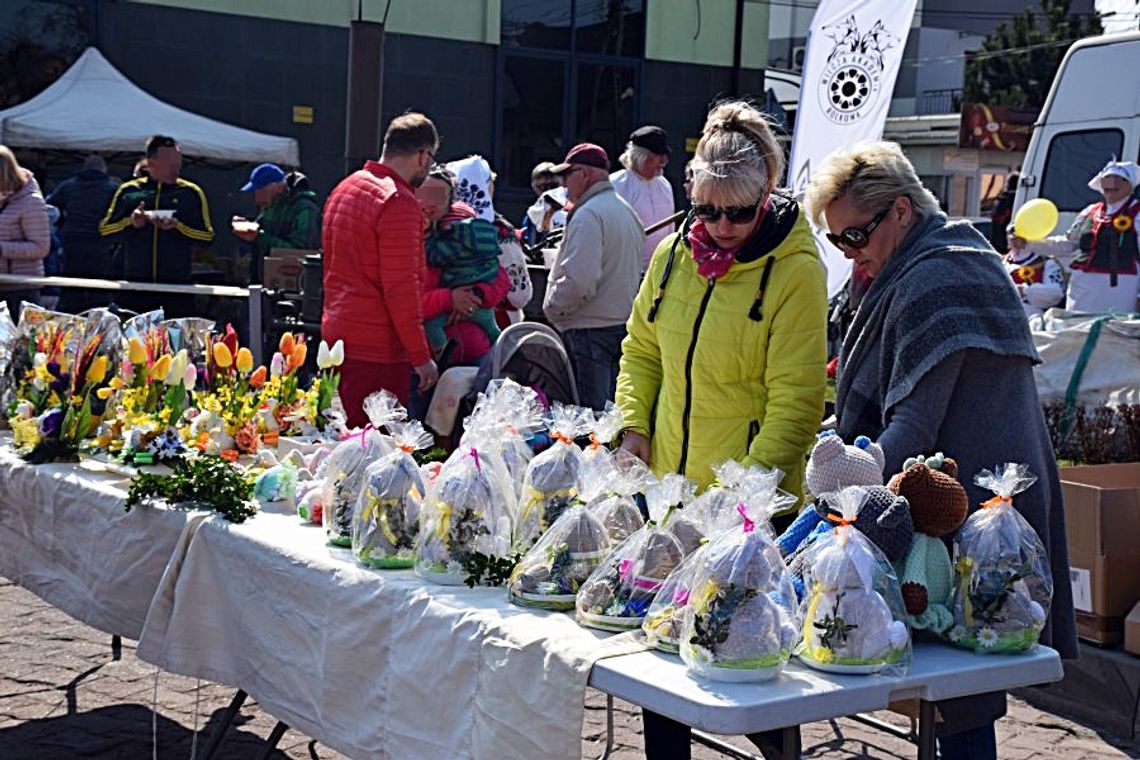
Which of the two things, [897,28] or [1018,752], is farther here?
[897,28]

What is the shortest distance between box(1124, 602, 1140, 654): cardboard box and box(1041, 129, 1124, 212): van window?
5.96 metres

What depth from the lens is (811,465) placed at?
98.5 inches

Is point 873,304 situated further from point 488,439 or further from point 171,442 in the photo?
point 171,442

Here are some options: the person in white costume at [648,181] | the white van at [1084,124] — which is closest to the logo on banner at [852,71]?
the person in white costume at [648,181]

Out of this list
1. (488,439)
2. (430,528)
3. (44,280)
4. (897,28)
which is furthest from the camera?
(44,280)

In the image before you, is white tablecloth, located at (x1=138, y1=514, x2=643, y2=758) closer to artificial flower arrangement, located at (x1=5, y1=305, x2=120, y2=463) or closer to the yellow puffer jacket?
the yellow puffer jacket

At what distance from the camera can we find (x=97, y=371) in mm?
4270

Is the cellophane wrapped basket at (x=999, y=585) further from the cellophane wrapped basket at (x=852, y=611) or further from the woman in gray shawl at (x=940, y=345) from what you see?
the woman in gray shawl at (x=940, y=345)

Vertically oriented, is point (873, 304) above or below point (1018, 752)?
above

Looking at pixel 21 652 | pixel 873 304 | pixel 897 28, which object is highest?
pixel 897 28

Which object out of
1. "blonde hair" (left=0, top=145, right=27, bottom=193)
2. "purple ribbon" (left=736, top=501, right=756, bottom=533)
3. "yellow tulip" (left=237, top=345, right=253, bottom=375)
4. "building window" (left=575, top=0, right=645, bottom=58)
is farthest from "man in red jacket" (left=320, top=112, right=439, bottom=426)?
"building window" (left=575, top=0, right=645, bottom=58)

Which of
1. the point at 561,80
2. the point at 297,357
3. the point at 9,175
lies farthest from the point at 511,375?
the point at 561,80

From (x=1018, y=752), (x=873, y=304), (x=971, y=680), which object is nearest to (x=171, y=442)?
(x=873, y=304)

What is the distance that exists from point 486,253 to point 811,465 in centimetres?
345
